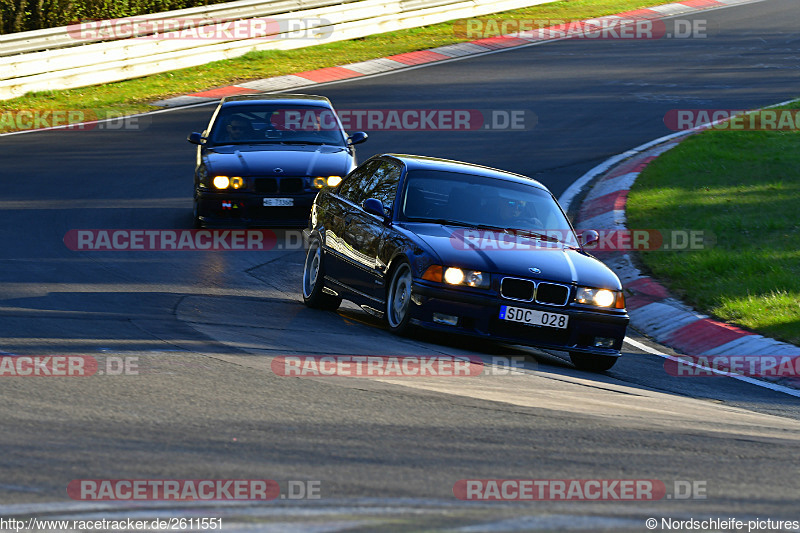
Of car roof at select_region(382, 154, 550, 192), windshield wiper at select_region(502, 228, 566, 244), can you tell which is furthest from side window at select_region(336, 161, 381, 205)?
windshield wiper at select_region(502, 228, 566, 244)

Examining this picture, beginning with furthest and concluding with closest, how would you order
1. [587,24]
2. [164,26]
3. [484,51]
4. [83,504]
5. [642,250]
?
[587,24] < [484,51] < [164,26] < [642,250] < [83,504]

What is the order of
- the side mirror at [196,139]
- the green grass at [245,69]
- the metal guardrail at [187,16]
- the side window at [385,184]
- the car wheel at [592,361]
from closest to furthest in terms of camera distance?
the car wheel at [592,361] → the side window at [385,184] → the side mirror at [196,139] → the green grass at [245,69] → the metal guardrail at [187,16]

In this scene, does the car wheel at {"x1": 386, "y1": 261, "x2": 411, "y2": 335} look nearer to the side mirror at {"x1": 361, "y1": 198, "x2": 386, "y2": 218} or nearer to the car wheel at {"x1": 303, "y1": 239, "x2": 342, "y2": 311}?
the side mirror at {"x1": 361, "y1": 198, "x2": 386, "y2": 218}

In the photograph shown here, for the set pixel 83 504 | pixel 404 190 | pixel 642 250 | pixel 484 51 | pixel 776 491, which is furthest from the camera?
pixel 484 51

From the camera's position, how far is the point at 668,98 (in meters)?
25.5

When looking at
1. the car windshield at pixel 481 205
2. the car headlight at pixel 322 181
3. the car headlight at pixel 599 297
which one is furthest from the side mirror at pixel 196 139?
the car headlight at pixel 599 297

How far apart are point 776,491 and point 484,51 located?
85.1 feet

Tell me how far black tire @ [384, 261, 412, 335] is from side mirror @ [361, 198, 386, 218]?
665 mm

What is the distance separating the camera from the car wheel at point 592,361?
362 inches

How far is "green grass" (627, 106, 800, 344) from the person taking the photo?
11500 millimetres

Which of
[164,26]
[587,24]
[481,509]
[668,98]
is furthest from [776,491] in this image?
[587,24]

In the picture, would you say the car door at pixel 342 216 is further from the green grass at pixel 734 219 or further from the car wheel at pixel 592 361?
the green grass at pixel 734 219

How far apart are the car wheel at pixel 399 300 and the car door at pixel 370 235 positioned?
16 centimetres

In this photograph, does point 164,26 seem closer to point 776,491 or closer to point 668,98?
point 668,98
